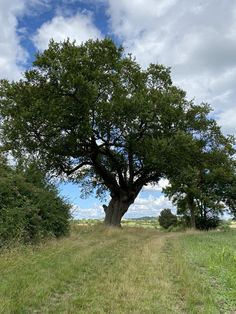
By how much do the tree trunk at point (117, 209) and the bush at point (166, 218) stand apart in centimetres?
4296

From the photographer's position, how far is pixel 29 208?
1698 cm

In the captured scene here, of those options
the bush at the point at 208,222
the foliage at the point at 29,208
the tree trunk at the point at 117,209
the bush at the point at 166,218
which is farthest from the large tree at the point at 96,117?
the bush at the point at 166,218

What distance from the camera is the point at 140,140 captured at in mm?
33844

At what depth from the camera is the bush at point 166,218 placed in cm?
7990

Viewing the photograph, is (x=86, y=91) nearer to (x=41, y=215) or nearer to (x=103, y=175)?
(x=103, y=175)

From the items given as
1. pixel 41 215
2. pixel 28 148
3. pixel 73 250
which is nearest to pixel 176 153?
pixel 28 148

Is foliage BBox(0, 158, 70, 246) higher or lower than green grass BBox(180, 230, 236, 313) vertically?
higher

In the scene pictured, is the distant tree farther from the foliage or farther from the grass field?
the grass field

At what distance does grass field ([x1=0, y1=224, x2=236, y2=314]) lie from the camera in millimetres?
7719

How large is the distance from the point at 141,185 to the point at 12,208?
23764 mm

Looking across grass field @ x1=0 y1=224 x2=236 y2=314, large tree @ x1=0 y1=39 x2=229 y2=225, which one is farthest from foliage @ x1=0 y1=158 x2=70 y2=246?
large tree @ x1=0 y1=39 x2=229 y2=225

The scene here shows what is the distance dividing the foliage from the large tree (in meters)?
10.2

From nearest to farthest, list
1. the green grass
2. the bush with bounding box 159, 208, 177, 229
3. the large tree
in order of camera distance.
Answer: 1. the green grass
2. the large tree
3. the bush with bounding box 159, 208, 177, 229

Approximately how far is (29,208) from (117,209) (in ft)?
68.4
